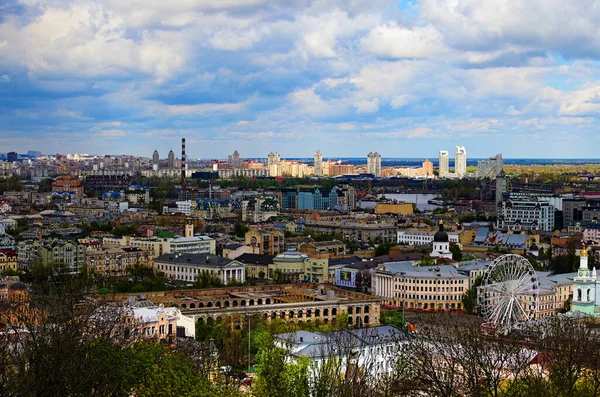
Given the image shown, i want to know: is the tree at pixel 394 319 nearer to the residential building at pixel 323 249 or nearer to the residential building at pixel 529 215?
the residential building at pixel 323 249

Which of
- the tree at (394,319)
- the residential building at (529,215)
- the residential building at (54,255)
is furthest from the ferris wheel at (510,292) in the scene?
the residential building at (529,215)

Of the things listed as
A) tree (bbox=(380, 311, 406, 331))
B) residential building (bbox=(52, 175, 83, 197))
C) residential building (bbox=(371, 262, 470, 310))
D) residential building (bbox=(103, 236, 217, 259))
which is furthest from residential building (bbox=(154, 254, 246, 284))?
residential building (bbox=(52, 175, 83, 197))

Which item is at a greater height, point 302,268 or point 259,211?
point 259,211

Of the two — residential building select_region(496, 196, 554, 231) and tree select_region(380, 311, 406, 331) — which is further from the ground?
residential building select_region(496, 196, 554, 231)

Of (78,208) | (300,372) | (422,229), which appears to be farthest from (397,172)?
(300,372)

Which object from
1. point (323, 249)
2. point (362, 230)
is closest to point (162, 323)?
point (323, 249)

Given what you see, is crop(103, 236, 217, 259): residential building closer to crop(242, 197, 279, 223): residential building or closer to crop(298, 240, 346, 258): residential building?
crop(298, 240, 346, 258): residential building

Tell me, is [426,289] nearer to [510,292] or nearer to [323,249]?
[510,292]
